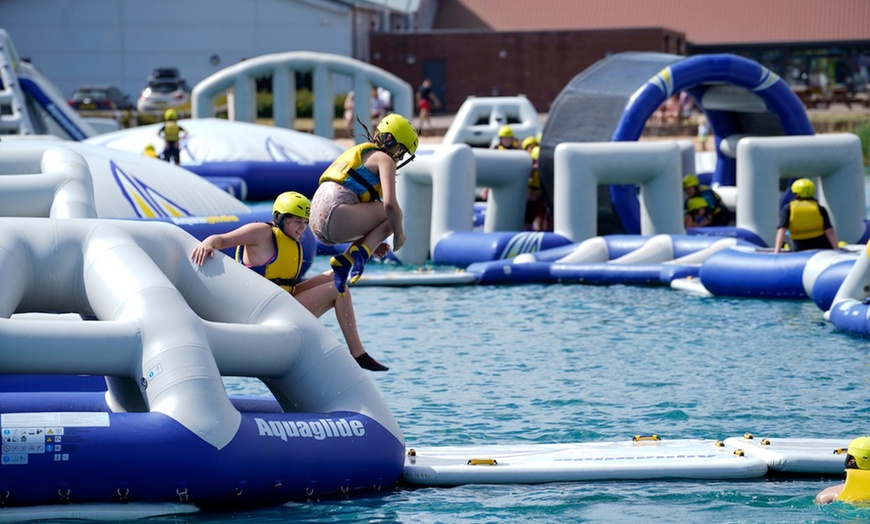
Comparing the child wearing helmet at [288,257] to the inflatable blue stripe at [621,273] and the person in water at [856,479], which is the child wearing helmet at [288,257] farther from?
the inflatable blue stripe at [621,273]

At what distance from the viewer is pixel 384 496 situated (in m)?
6.60

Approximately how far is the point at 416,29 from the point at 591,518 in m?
45.4

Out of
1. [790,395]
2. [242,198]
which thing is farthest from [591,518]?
[242,198]

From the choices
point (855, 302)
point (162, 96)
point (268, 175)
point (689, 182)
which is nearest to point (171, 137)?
point (268, 175)

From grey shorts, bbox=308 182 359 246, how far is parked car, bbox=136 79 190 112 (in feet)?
108

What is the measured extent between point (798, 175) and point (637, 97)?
207 centimetres

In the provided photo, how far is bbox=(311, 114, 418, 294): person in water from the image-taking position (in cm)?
762

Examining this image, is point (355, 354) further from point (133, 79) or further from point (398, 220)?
point (133, 79)

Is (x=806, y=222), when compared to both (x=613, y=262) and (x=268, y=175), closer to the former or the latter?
(x=613, y=262)

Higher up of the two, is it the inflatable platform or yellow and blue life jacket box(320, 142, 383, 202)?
yellow and blue life jacket box(320, 142, 383, 202)

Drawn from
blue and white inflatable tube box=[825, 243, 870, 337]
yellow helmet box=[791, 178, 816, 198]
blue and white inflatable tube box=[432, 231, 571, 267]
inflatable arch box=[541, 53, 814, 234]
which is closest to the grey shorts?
blue and white inflatable tube box=[825, 243, 870, 337]

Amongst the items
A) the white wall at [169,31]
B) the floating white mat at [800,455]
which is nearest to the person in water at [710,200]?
the floating white mat at [800,455]

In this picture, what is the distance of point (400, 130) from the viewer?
24.9ft

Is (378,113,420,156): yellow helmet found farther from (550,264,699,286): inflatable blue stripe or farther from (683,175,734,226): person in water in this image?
(683,175,734,226): person in water
